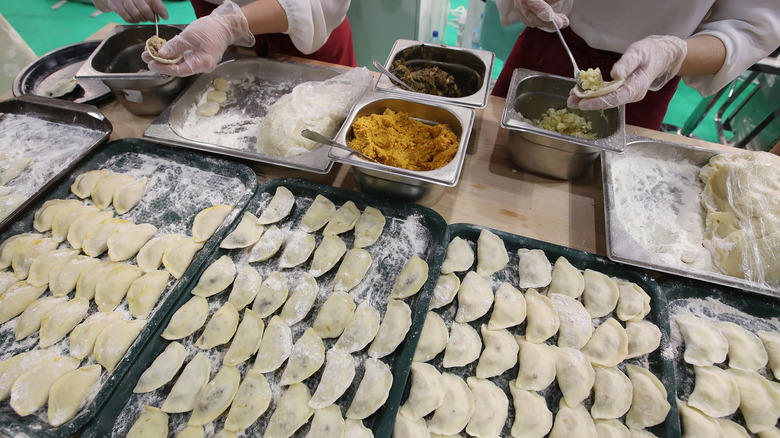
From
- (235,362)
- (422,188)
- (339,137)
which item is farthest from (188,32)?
(235,362)

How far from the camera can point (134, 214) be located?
5.65ft

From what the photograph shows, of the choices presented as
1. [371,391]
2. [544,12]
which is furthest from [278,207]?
[544,12]

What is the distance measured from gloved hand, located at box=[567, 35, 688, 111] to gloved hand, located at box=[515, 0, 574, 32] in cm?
43

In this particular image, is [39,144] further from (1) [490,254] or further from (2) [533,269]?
(2) [533,269]

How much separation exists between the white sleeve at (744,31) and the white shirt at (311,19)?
2036mm

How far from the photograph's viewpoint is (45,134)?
1.99 m

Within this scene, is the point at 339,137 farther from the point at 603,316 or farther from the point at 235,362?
the point at 603,316

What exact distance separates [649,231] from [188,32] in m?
2.48

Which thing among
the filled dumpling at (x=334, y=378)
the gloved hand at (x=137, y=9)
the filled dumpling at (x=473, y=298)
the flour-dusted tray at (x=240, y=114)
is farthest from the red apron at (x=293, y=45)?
the filled dumpling at (x=334, y=378)

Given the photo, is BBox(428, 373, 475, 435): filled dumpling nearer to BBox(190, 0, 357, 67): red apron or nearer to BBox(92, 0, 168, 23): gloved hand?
BBox(190, 0, 357, 67): red apron

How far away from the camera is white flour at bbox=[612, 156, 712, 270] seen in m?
1.56

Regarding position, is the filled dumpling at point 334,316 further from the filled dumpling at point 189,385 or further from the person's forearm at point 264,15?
the person's forearm at point 264,15

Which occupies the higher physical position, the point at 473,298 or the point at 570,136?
the point at 570,136

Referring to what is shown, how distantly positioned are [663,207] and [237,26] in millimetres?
2419
